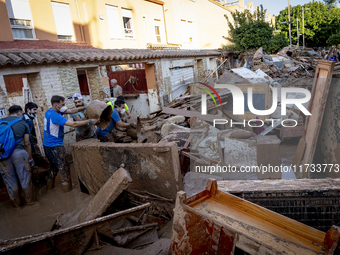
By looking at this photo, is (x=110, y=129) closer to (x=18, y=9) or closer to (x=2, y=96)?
(x=2, y=96)

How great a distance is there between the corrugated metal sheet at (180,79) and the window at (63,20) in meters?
5.52

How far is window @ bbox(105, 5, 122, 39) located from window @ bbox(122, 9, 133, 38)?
24.2 inches

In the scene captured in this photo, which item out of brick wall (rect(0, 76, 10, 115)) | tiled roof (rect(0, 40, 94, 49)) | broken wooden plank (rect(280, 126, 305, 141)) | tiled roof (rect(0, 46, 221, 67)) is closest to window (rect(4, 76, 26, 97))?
tiled roof (rect(0, 40, 94, 49))

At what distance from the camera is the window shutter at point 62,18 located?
35.9 ft

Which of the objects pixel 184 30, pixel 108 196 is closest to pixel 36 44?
pixel 108 196

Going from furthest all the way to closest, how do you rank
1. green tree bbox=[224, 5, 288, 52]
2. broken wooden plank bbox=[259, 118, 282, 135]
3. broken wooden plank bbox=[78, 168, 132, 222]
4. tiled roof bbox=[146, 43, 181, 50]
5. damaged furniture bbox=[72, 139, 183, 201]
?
green tree bbox=[224, 5, 288, 52] → tiled roof bbox=[146, 43, 181, 50] → broken wooden plank bbox=[259, 118, 282, 135] → damaged furniture bbox=[72, 139, 183, 201] → broken wooden plank bbox=[78, 168, 132, 222]

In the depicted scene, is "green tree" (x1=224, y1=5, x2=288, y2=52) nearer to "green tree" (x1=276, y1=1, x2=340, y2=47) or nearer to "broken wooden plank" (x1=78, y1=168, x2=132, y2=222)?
"green tree" (x1=276, y1=1, x2=340, y2=47)

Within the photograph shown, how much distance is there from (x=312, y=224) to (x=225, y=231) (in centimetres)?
112

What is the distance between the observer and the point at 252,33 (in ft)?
74.1

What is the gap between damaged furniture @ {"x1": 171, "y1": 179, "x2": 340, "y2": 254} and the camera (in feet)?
5.43

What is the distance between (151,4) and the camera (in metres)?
16.0

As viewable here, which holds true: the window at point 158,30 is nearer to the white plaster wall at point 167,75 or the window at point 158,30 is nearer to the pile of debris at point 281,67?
the white plaster wall at point 167,75

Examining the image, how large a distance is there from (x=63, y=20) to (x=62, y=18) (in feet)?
0.29

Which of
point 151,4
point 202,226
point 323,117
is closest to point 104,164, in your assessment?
point 202,226
